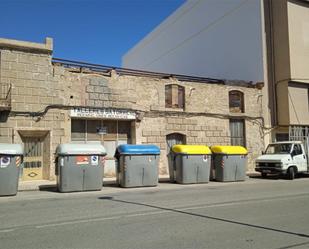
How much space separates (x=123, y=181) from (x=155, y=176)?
137cm

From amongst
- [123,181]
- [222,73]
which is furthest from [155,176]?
[222,73]

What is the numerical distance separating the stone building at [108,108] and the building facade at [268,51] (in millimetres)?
1345

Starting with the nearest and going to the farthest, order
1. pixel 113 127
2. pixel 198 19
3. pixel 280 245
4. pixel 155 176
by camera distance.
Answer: pixel 280 245 < pixel 155 176 < pixel 113 127 < pixel 198 19

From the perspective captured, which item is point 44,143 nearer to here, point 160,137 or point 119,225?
point 160,137

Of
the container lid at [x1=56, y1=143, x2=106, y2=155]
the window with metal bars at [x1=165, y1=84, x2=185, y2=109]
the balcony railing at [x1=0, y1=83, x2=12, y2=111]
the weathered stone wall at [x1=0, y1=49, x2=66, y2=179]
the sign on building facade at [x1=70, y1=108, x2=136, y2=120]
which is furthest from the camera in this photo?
the window with metal bars at [x1=165, y1=84, x2=185, y2=109]

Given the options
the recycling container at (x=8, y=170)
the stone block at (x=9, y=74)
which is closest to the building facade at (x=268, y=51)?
the stone block at (x=9, y=74)

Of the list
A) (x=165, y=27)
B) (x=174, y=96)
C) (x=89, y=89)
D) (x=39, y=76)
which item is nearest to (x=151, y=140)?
(x=174, y=96)

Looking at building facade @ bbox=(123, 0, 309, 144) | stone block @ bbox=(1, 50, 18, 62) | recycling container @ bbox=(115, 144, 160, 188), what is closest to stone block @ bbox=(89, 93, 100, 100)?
stone block @ bbox=(1, 50, 18, 62)

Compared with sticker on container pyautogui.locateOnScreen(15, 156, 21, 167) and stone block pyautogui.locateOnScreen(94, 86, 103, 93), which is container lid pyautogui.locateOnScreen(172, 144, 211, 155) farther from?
sticker on container pyautogui.locateOnScreen(15, 156, 21, 167)

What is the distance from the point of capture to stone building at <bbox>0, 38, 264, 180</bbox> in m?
17.2

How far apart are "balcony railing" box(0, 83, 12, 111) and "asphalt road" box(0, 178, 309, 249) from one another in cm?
676

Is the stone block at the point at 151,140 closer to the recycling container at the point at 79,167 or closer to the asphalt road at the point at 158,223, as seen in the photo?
the recycling container at the point at 79,167

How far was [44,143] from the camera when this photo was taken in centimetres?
1784

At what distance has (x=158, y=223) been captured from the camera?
7.36 meters
